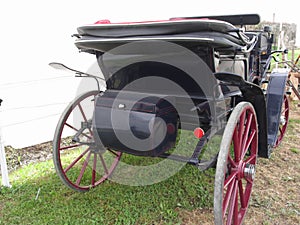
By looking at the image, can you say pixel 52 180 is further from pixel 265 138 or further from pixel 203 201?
pixel 265 138

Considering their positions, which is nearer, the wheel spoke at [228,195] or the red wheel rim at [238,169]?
the wheel spoke at [228,195]

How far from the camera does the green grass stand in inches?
96.3

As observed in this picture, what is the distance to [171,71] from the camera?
224 cm

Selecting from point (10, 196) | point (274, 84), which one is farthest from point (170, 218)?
point (274, 84)

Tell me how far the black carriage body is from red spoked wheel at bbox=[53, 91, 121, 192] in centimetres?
29

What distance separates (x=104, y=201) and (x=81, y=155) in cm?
48

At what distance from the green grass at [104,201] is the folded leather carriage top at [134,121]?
25.5 inches

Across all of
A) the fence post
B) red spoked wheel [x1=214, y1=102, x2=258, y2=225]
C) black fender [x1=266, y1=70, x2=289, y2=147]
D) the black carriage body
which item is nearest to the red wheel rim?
red spoked wheel [x1=214, y1=102, x2=258, y2=225]

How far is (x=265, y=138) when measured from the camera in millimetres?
2635

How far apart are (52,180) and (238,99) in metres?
2.08

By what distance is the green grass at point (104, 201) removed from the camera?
2.45 meters

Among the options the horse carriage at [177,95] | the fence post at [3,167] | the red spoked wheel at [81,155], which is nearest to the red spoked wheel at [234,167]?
the horse carriage at [177,95]

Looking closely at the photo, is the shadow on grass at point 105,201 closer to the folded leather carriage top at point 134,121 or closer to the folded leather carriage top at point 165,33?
the folded leather carriage top at point 134,121

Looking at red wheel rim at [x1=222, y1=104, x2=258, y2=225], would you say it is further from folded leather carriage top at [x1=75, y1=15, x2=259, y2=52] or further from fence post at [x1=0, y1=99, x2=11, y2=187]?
fence post at [x1=0, y1=99, x2=11, y2=187]
